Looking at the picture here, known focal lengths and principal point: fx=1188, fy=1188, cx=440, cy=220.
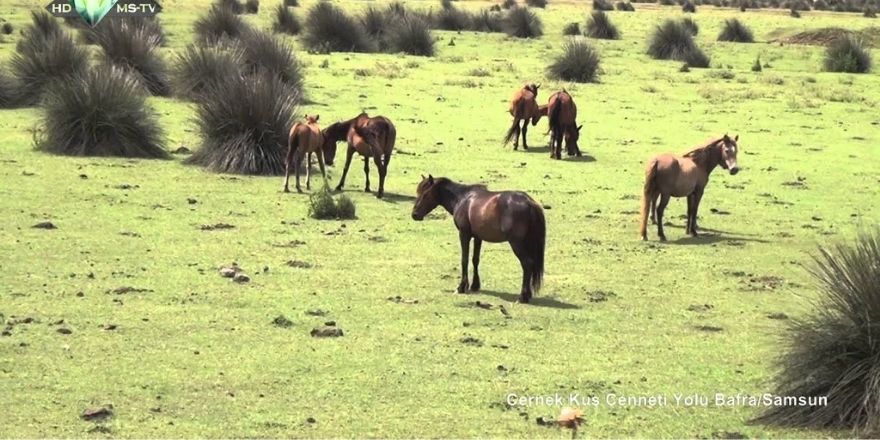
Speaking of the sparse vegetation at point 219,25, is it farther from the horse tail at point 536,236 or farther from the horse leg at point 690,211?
the horse tail at point 536,236

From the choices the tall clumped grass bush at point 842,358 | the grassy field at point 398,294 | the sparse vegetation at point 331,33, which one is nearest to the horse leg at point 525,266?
the grassy field at point 398,294

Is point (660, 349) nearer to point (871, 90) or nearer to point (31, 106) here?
point (31, 106)

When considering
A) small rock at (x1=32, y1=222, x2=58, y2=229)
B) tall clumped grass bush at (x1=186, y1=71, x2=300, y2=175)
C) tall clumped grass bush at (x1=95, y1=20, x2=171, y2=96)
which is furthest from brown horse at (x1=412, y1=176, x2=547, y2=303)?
tall clumped grass bush at (x1=95, y1=20, x2=171, y2=96)

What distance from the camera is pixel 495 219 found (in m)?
9.93

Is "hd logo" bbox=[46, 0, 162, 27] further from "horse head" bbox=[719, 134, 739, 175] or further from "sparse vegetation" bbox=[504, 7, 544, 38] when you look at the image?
"horse head" bbox=[719, 134, 739, 175]

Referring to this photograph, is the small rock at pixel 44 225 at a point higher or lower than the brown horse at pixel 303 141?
lower

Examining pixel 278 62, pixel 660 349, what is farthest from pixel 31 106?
pixel 660 349

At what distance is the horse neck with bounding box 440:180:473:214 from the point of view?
10.4 m

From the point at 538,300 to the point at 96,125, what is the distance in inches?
412

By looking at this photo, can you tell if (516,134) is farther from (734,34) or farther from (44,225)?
(734,34)

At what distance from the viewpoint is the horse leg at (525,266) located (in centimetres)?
990

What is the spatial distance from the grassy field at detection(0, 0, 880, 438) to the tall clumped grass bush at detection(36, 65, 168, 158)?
0.46m

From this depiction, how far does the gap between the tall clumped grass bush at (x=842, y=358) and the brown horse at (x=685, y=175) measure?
6014 mm

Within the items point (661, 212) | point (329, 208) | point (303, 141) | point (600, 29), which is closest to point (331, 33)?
point (600, 29)
